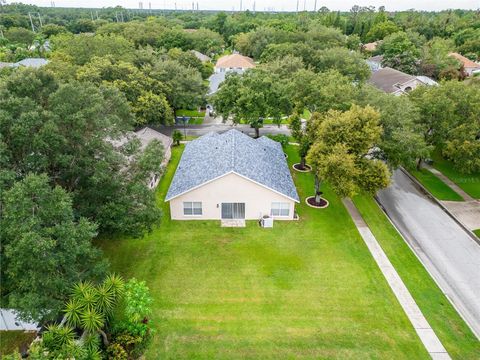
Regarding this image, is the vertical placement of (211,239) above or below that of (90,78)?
below

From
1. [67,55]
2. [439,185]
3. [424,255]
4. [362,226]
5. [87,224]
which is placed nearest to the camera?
[87,224]

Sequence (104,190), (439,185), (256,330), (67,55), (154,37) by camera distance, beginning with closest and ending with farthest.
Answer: (256,330)
(104,190)
(439,185)
(67,55)
(154,37)

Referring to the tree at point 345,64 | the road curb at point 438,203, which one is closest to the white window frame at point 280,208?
the road curb at point 438,203

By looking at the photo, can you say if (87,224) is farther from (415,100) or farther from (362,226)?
(415,100)

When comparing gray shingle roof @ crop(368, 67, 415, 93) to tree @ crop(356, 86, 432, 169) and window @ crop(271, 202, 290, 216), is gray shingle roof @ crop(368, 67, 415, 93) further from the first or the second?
window @ crop(271, 202, 290, 216)

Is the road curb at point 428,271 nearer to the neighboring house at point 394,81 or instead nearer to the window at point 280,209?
the window at point 280,209

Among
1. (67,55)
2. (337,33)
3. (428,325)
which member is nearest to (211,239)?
(428,325)

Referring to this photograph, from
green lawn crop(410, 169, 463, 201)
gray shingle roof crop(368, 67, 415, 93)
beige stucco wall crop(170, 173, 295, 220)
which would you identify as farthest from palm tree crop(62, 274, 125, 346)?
gray shingle roof crop(368, 67, 415, 93)
